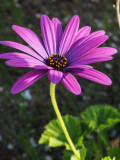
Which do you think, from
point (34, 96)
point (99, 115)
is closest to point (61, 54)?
point (99, 115)

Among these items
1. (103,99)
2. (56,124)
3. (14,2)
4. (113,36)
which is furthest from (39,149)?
(14,2)

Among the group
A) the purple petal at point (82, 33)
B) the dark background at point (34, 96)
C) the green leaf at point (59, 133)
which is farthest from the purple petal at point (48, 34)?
the green leaf at point (59, 133)

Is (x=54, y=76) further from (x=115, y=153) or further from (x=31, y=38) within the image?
(x=115, y=153)

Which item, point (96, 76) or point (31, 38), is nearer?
point (96, 76)

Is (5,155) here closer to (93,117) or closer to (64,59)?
(93,117)

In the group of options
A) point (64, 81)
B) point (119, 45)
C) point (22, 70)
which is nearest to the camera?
point (64, 81)

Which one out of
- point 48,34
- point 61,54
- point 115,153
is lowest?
point 115,153

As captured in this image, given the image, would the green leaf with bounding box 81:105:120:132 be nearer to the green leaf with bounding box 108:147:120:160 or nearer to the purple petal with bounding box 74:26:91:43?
the green leaf with bounding box 108:147:120:160
